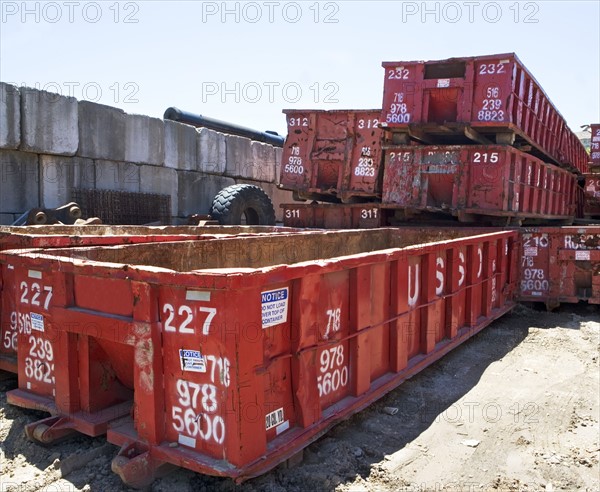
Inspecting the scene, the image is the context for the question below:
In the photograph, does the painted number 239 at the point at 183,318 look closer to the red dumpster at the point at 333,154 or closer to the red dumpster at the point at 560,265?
the red dumpster at the point at 560,265

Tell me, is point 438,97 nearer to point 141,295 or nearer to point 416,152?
point 416,152

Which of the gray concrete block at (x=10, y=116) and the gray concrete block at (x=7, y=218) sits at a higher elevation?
the gray concrete block at (x=10, y=116)

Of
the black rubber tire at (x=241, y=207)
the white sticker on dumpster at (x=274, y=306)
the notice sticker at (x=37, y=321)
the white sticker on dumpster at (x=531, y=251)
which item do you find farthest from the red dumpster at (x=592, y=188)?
the notice sticker at (x=37, y=321)

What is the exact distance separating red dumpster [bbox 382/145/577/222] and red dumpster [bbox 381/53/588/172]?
0.37m

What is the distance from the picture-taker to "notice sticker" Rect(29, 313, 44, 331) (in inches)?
144

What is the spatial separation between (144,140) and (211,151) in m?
2.14

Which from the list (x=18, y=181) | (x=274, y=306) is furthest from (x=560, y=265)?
(x=18, y=181)

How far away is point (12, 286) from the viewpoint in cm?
426

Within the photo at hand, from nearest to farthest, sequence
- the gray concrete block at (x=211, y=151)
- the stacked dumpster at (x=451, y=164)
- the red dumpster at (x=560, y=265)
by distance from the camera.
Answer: the red dumpster at (x=560, y=265)
the stacked dumpster at (x=451, y=164)
the gray concrete block at (x=211, y=151)

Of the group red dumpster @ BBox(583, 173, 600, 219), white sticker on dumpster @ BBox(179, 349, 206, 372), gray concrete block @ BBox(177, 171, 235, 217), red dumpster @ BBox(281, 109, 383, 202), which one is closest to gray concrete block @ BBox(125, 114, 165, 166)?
gray concrete block @ BBox(177, 171, 235, 217)

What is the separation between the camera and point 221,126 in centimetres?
1409

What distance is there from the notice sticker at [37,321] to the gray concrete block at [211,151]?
29.5ft

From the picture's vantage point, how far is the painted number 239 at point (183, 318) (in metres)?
2.82

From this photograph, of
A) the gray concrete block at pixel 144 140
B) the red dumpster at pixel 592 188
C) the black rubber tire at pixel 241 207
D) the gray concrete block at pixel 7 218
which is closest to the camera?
the gray concrete block at pixel 7 218
